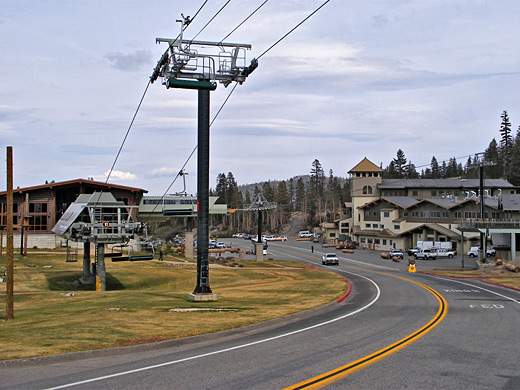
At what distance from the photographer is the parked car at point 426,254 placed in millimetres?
83062

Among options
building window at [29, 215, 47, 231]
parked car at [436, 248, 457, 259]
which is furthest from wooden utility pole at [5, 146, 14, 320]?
parked car at [436, 248, 457, 259]

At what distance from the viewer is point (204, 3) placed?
21031mm

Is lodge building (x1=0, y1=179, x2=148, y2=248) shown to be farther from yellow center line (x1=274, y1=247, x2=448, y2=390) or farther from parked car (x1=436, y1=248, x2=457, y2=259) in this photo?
yellow center line (x1=274, y1=247, x2=448, y2=390)

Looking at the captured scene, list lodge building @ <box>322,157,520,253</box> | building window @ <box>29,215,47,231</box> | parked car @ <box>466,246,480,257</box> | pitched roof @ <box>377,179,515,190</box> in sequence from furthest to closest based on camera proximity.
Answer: pitched roof @ <box>377,179,515,190</box>
lodge building @ <box>322,157,520,253</box>
parked car @ <box>466,246,480,257</box>
building window @ <box>29,215,47,231</box>

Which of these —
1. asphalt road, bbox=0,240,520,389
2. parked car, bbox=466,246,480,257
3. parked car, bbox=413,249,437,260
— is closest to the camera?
asphalt road, bbox=0,240,520,389

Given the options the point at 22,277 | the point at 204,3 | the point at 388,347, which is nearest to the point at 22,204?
the point at 22,277

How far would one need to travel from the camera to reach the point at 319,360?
13984mm

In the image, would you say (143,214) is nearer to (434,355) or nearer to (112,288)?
(112,288)

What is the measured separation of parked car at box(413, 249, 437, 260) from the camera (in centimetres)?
8306

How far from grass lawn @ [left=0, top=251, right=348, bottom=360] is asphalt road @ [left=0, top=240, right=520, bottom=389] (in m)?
1.25

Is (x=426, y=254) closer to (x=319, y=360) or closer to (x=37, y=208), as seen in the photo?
(x=37, y=208)

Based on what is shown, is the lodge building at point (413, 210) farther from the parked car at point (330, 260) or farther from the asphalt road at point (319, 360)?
the asphalt road at point (319, 360)

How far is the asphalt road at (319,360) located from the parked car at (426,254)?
62205 millimetres

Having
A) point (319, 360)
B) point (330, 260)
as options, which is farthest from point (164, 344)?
point (330, 260)
